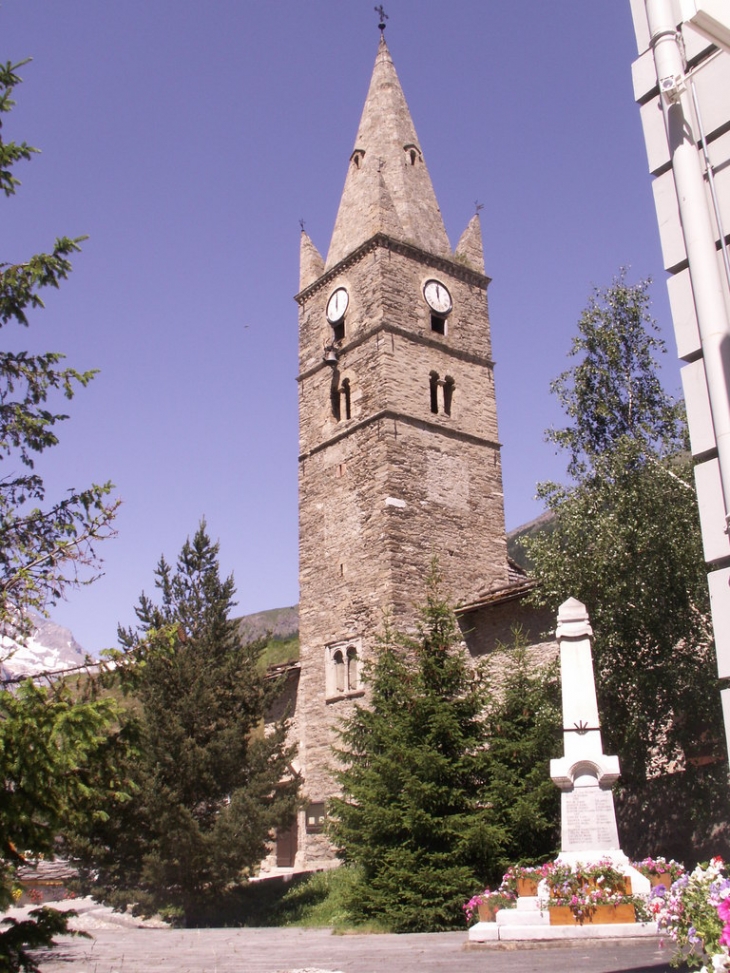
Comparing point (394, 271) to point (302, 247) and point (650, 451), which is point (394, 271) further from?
point (650, 451)

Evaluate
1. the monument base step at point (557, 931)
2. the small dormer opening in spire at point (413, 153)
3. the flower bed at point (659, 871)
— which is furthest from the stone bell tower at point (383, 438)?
the monument base step at point (557, 931)

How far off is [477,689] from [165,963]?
6313 mm

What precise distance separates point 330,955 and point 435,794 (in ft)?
10.6

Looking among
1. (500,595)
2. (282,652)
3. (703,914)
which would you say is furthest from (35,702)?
(282,652)

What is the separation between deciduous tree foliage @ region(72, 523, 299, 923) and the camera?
51.3 ft

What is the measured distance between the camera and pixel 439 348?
25812 mm

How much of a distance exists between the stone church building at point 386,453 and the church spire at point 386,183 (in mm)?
81

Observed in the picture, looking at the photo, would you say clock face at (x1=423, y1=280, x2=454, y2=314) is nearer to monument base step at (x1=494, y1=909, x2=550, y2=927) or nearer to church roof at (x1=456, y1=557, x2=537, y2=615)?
church roof at (x1=456, y1=557, x2=537, y2=615)

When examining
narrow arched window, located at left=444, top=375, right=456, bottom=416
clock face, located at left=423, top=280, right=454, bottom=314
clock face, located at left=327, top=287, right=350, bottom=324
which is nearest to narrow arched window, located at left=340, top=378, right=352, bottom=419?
clock face, located at left=327, top=287, right=350, bottom=324

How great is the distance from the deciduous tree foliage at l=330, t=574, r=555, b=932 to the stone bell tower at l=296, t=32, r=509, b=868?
6.91 metres

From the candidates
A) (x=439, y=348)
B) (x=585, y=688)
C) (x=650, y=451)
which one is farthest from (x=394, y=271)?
(x=585, y=688)

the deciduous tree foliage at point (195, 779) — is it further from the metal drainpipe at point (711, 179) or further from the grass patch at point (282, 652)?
the grass patch at point (282, 652)

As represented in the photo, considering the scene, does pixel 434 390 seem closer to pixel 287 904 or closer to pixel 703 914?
pixel 287 904

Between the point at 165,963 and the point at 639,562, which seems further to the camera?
the point at 639,562
